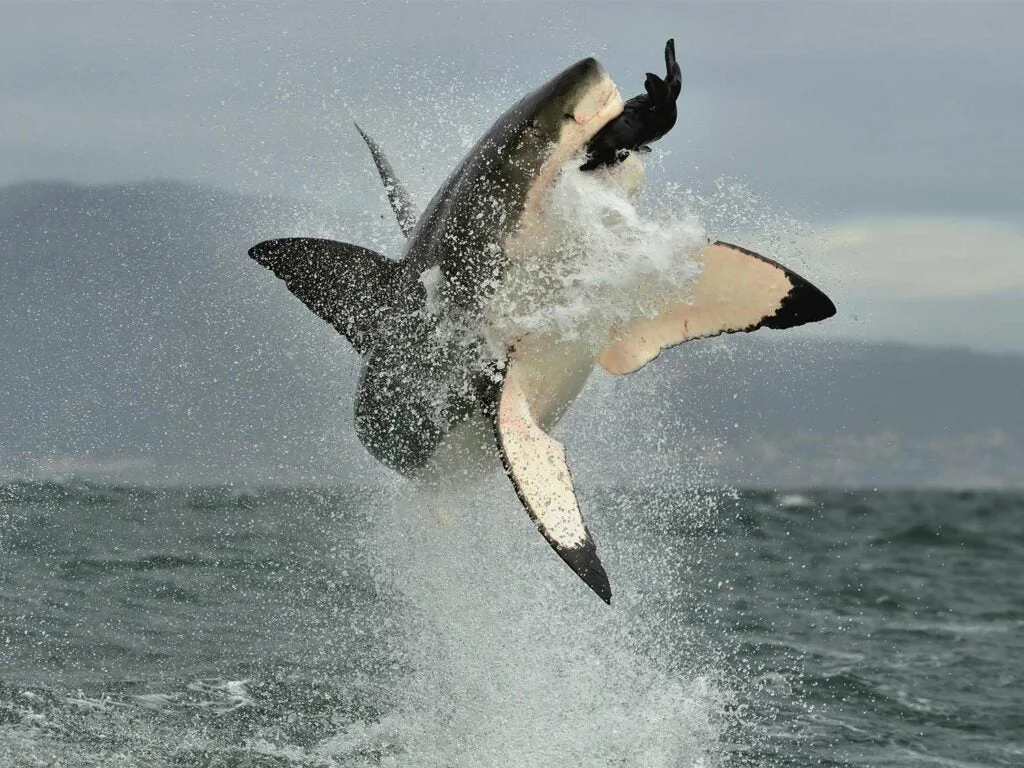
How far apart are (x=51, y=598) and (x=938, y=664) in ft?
49.6

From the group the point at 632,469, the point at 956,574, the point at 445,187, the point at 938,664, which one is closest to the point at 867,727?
the point at 632,469

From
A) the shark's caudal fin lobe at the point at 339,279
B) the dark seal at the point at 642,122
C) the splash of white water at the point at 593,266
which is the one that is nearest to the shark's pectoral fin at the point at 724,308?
the splash of white water at the point at 593,266

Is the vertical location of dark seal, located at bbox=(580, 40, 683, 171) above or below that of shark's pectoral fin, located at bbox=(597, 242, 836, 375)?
above

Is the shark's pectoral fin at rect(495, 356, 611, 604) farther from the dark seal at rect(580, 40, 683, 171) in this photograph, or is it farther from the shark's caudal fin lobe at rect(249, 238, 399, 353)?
the dark seal at rect(580, 40, 683, 171)

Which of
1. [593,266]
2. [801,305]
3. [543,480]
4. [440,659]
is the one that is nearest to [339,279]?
[593,266]

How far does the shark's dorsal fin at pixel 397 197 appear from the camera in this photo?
9.85 m

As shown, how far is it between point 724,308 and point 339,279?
290 cm

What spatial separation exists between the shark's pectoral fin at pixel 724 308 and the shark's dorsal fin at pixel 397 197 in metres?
2.27

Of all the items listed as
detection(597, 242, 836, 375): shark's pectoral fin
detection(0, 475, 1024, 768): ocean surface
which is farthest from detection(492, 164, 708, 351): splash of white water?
detection(0, 475, 1024, 768): ocean surface

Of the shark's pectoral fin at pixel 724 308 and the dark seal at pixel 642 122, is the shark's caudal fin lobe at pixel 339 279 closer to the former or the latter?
the shark's pectoral fin at pixel 724 308

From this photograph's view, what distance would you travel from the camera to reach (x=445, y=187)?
8531 millimetres

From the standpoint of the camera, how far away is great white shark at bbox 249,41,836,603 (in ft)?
24.3

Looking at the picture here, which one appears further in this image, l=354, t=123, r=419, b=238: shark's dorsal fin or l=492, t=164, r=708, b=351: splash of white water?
l=354, t=123, r=419, b=238: shark's dorsal fin

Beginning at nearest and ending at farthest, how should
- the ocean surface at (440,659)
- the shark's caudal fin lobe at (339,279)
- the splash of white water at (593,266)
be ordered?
the splash of white water at (593,266), the shark's caudal fin lobe at (339,279), the ocean surface at (440,659)
